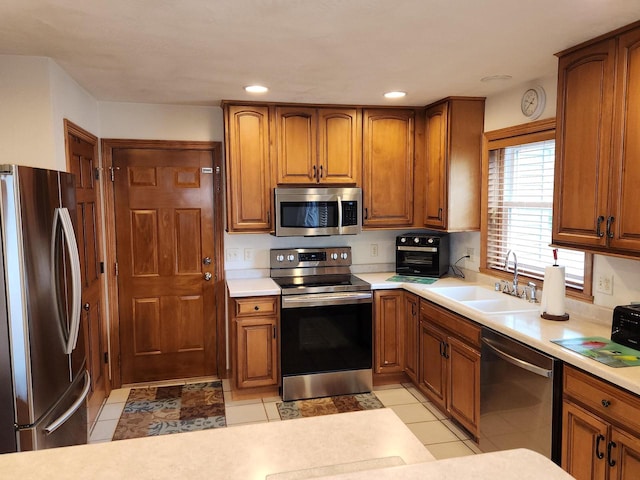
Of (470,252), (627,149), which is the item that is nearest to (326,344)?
(470,252)

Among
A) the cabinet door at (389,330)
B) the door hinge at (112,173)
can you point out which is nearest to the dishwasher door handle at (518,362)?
the cabinet door at (389,330)

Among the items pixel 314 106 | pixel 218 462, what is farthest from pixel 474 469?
pixel 314 106

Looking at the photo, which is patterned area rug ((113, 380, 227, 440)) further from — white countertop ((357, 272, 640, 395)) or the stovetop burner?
white countertop ((357, 272, 640, 395))

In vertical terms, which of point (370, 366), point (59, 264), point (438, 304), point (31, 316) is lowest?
point (370, 366)

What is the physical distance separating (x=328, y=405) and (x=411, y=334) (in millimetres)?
856

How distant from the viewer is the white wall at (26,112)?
101 inches

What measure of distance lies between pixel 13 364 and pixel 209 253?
2175 millimetres

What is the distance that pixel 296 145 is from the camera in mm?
3908

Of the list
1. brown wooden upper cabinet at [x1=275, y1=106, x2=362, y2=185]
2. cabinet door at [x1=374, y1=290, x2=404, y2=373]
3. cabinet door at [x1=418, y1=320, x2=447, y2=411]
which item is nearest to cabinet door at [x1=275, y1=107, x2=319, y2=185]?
brown wooden upper cabinet at [x1=275, y1=106, x2=362, y2=185]

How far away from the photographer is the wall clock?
309cm

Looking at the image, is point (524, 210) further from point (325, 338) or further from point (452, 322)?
point (325, 338)

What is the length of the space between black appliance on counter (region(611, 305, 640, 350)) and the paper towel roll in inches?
16.1

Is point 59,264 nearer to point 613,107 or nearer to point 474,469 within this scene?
point 474,469

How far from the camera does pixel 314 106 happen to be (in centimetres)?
391
